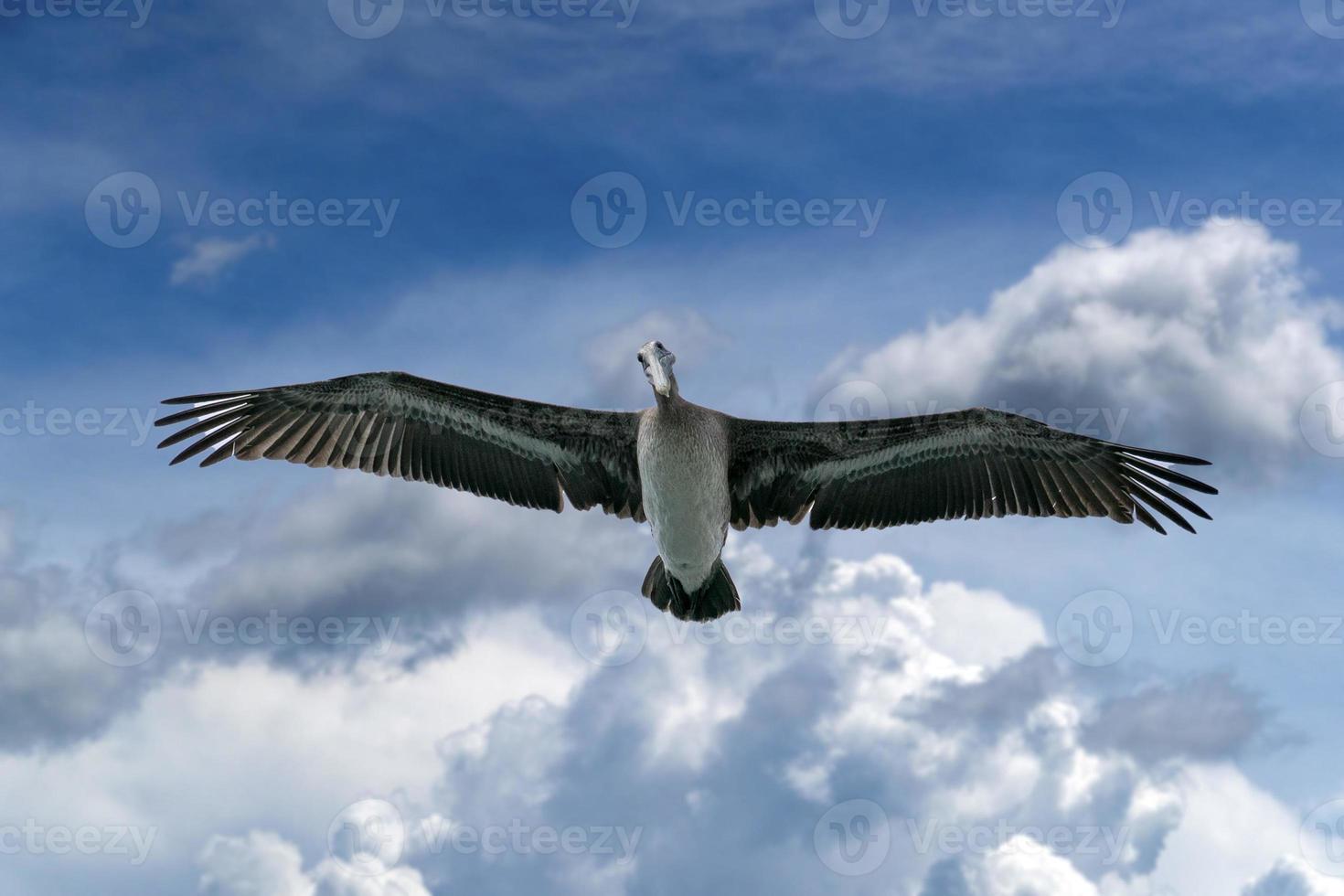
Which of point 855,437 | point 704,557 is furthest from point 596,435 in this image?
point 855,437

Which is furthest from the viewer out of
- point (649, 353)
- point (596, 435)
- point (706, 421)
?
point (596, 435)

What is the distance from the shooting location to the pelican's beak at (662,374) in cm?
1186

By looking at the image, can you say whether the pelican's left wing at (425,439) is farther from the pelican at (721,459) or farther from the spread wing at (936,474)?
the spread wing at (936,474)

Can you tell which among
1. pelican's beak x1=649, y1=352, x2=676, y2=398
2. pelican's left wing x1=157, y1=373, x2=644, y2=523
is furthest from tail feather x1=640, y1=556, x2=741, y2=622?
pelican's beak x1=649, y1=352, x2=676, y2=398

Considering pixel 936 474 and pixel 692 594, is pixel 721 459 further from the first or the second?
pixel 936 474

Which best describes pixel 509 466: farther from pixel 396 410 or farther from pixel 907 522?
pixel 907 522

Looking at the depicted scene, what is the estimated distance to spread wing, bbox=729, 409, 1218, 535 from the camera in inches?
550

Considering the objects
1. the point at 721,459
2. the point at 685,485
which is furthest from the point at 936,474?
the point at 685,485

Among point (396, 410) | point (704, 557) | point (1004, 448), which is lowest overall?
point (704, 557)

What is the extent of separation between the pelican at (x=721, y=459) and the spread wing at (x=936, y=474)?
2 cm

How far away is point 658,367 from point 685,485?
60.3 inches

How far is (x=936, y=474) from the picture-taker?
47.7 feet

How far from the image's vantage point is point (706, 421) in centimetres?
1300

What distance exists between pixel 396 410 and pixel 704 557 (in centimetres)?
442
